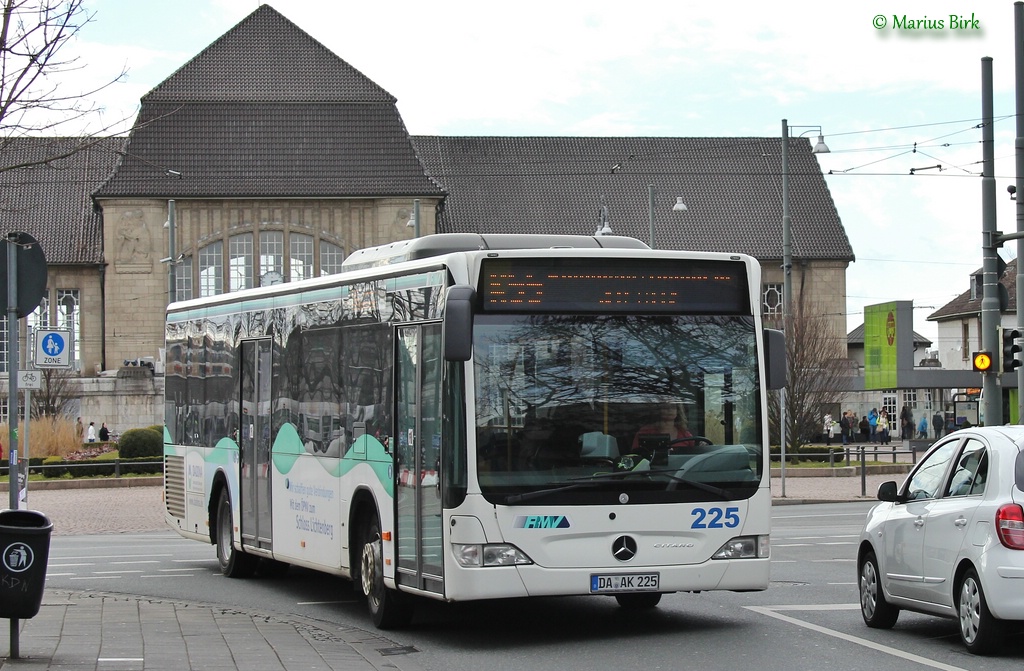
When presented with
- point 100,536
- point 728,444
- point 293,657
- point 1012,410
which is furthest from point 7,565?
point 1012,410

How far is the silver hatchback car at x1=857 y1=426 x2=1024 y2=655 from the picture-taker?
9.96 metres

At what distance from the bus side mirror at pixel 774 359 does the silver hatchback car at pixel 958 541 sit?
1.13 metres

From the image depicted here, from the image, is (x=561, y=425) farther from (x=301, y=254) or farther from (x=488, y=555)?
(x=301, y=254)

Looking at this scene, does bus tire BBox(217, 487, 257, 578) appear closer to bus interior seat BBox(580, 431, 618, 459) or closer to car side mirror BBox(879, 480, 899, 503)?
bus interior seat BBox(580, 431, 618, 459)

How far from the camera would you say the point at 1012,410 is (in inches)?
1549

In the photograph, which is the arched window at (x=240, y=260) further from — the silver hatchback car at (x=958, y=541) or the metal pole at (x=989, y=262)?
the silver hatchback car at (x=958, y=541)

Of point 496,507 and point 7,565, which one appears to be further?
point 496,507

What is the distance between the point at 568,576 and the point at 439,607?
3.03 m

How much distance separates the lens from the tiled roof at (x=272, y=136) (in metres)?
75.4

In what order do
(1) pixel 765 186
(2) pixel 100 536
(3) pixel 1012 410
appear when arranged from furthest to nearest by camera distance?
(1) pixel 765 186 → (3) pixel 1012 410 → (2) pixel 100 536

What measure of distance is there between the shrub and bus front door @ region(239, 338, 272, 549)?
30152 millimetres

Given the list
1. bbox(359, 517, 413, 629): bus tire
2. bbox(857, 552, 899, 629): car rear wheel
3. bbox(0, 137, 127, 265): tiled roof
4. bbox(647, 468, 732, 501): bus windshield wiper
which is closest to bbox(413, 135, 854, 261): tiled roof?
bbox(0, 137, 127, 265): tiled roof

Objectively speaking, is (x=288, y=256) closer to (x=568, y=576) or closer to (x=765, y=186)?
(x=765, y=186)

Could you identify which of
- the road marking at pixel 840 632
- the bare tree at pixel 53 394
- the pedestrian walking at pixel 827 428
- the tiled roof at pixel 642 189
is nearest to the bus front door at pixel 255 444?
the road marking at pixel 840 632
